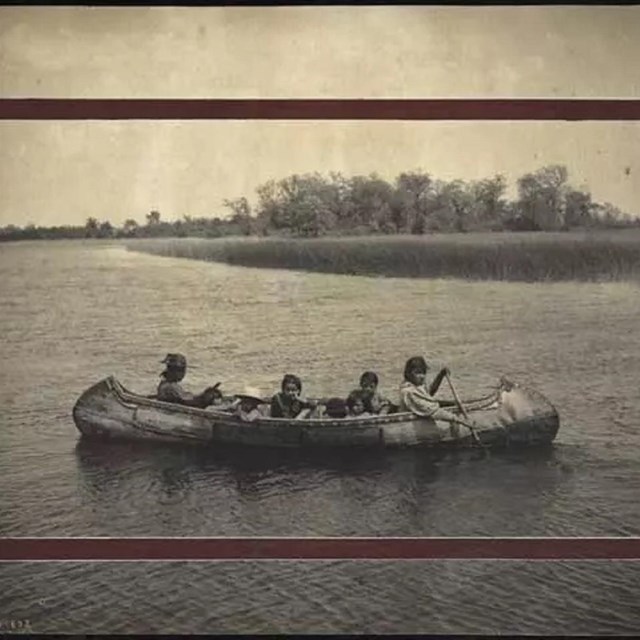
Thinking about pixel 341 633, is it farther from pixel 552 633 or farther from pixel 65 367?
pixel 65 367

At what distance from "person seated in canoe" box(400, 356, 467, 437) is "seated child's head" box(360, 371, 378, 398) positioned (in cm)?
6

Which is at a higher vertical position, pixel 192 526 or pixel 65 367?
pixel 65 367

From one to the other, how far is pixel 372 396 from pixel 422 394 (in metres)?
0.11

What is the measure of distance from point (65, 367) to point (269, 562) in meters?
0.63

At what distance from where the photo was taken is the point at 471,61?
6.76ft

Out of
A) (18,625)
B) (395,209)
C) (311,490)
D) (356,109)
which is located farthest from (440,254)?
(18,625)

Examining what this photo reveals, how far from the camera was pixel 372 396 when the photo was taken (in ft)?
6.75

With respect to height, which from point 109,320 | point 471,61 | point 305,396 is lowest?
point 305,396

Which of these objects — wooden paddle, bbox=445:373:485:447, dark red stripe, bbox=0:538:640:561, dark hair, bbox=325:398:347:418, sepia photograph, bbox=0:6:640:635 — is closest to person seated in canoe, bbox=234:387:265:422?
sepia photograph, bbox=0:6:640:635

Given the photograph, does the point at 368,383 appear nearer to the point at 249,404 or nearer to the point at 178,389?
the point at 249,404

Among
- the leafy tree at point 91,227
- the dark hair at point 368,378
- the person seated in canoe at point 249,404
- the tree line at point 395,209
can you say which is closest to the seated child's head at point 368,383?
the dark hair at point 368,378

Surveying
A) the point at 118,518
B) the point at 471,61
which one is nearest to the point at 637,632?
the point at 118,518

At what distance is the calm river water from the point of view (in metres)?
2.02

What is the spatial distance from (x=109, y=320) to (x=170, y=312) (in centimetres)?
14
